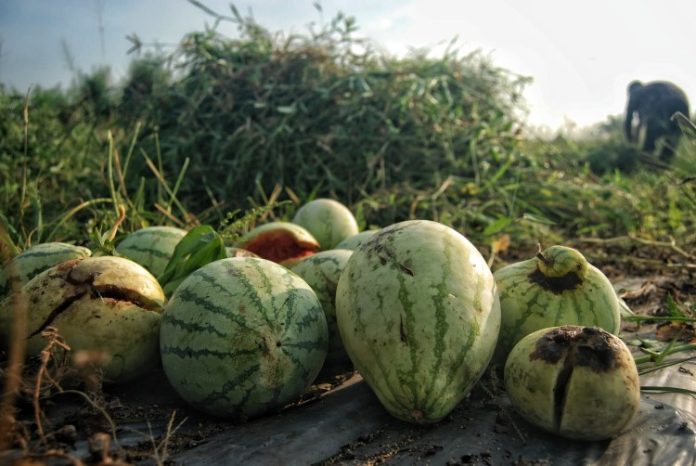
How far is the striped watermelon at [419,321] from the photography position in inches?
70.2

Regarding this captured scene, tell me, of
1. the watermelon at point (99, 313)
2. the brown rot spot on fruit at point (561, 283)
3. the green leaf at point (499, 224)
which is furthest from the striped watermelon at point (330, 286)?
the green leaf at point (499, 224)

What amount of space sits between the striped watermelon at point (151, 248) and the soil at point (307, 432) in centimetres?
61

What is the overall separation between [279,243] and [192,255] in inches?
24.9

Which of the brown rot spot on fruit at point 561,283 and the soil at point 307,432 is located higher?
the brown rot spot on fruit at point 561,283

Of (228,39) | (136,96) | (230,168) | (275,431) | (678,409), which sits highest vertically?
(228,39)

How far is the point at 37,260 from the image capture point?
7.90 ft

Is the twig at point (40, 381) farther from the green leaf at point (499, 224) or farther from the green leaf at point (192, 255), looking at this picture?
the green leaf at point (499, 224)

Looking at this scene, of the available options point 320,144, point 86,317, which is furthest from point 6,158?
point 86,317

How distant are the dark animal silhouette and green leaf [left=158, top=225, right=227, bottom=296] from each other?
819 cm

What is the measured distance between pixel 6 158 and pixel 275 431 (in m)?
3.64

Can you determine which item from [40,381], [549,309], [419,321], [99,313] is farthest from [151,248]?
[549,309]

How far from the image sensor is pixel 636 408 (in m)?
1.80

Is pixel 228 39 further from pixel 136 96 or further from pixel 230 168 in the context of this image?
pixel 230 168

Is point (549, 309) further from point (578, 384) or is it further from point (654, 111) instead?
point (654, 111)
